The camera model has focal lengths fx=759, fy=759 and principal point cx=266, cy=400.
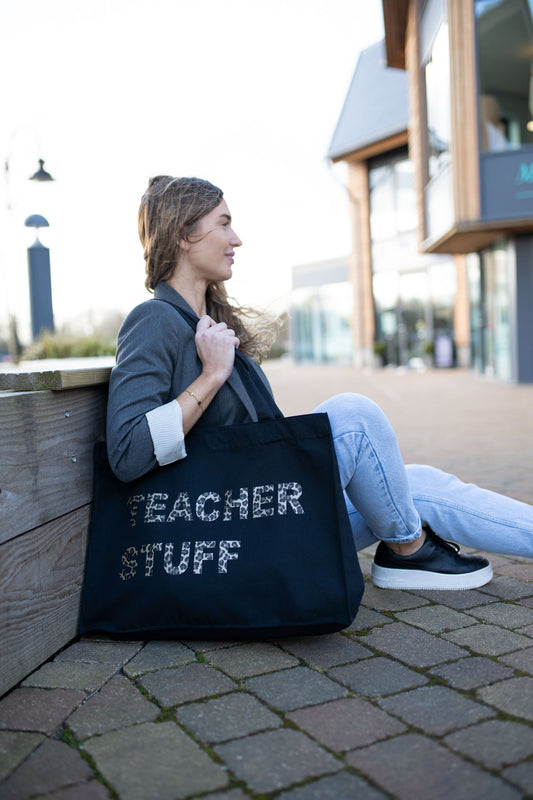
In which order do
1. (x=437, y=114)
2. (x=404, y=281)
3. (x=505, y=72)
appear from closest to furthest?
(x=505, y=72)
(x=437, y=114)
(x=404, y=281)

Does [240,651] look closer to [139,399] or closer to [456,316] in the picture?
[139,399]

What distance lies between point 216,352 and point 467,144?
11.9 metres

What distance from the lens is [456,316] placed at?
2450 centimetres

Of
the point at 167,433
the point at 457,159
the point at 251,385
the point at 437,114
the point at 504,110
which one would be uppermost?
the point at 437,114

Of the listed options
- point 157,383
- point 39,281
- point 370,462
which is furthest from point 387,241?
point 157,383

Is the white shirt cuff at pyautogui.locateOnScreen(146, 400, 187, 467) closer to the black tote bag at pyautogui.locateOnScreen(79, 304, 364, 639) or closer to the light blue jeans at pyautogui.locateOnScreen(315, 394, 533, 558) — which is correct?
the black tote bag at pyautogui.locateOnScreen(79, 304, 364, 639)

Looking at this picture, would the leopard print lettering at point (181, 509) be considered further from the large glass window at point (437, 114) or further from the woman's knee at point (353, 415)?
the large glass window at point (437, 114)

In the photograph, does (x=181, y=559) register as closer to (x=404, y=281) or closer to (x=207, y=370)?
(x=207, y=370)

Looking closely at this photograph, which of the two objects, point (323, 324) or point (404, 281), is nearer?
point (404, 281)

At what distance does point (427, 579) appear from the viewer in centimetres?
268

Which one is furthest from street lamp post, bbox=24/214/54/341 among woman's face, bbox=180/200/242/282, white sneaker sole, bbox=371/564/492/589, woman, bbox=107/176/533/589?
white sneaker sole, bbox=371/564/492/589

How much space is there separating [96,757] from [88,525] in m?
0.88

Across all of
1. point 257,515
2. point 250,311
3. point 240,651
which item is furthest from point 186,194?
point 240,651

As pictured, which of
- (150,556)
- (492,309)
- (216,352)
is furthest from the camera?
(492,309)
